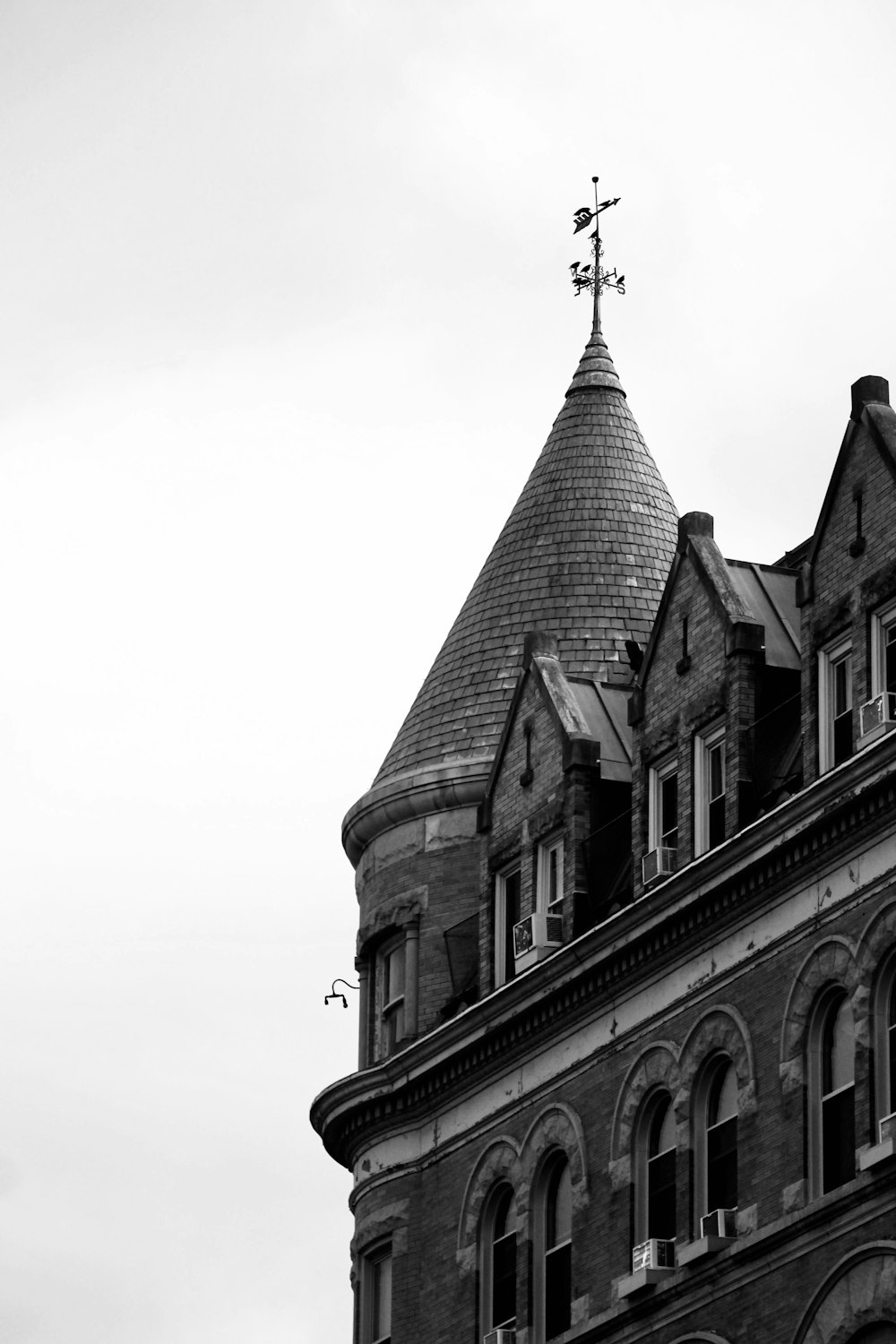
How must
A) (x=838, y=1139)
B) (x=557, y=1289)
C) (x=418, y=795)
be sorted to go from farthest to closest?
(x=418, y=795)
(x=557, y=1289)
(x=838, y=1139)

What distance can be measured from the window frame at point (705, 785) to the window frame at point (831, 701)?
6.93ft

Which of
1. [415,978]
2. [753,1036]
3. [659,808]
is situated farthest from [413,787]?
[753,1036]

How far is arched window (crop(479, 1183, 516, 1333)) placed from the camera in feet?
155

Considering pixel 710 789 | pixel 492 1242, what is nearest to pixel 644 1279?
pixel 492 1242

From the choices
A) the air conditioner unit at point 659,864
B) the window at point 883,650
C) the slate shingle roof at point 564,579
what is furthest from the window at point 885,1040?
the slate shingle roof at point 564,579

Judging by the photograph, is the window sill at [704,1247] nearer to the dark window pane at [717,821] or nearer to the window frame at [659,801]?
the dark window pane at [717,821]

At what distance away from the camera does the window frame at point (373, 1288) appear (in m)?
50.4

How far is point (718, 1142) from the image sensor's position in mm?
43250

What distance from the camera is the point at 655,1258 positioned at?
43.0m

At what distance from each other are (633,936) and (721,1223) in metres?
4.53

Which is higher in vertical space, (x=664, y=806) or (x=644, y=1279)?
(x=664, y=806)

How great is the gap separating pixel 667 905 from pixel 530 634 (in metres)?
7.81

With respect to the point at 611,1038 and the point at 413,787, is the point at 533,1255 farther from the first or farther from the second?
the point at 413,787

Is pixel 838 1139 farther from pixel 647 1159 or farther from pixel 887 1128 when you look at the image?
pixel 647 1159
